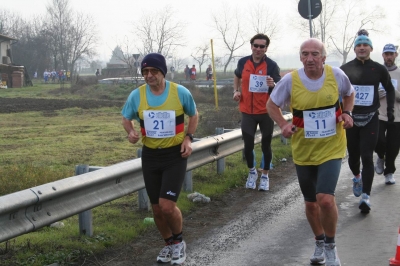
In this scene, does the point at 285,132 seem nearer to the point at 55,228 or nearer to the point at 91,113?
the point at 55,228

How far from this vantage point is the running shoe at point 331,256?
613cm

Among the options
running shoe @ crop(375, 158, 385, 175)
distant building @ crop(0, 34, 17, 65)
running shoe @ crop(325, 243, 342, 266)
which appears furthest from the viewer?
distant building @ crop(0, 34, 17, 65)

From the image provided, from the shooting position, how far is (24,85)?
65.5 m

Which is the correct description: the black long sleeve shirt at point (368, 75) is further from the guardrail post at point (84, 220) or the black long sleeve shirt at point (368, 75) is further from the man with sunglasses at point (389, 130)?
the guardrail post at point (84, 220)

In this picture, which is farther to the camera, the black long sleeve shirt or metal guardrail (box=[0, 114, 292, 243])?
the black long sleeve shirt

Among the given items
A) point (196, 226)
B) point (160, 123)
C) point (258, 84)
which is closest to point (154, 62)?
point (160, 123)

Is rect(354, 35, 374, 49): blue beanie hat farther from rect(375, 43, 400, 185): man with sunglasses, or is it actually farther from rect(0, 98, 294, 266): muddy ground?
rect(0, 98, 294, 266): muddy ground

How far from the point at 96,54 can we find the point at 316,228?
3533 inches

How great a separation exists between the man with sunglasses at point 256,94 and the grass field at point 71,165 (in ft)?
1.81

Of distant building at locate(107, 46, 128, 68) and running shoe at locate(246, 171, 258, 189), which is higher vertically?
distant building at locate(107, 46, 128, 68)

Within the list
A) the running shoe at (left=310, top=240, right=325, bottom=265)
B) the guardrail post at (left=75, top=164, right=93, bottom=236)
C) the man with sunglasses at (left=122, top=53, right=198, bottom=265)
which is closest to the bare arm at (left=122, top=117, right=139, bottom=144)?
the man with sunglasses at (left=122, top=53, right=198, bottom=265)

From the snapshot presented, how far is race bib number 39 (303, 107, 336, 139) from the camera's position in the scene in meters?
6.24

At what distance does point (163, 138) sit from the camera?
21.3 ft

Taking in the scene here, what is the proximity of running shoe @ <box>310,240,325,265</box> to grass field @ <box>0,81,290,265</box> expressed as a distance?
1.97m
